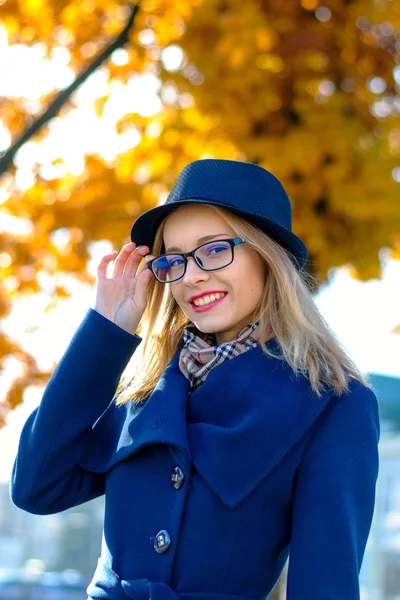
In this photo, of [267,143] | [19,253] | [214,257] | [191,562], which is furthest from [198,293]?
[19,253]

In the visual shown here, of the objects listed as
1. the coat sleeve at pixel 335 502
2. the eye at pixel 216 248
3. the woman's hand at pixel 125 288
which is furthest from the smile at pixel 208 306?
the coat sleeve at pixel 335 502

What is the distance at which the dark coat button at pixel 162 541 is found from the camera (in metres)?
1.84

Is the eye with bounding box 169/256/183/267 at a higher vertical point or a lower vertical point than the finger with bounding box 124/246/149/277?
lower

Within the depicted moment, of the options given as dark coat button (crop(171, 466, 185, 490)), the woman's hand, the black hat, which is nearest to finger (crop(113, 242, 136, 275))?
the woman's hand

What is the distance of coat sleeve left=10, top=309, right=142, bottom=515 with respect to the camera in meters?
2.03

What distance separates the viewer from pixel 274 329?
6.65 ft

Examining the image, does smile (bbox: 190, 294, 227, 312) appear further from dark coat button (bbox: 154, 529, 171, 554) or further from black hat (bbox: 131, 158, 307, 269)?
dark coat button (bbox: 154, 529, 171, 554)

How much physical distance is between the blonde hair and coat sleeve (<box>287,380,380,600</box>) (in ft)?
0.24

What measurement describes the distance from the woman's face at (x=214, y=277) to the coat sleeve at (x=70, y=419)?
0.20 m

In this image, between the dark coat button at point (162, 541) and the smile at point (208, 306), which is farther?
the smile at point (208, 306)

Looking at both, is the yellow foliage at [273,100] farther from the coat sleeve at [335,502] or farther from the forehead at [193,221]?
the coat sleeve at [335,502]

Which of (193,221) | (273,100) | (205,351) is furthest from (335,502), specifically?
(273,100)

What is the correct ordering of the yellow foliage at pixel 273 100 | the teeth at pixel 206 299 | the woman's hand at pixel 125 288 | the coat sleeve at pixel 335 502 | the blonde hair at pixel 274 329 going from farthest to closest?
the yellow foliage at pixel 273 100 < the woman's hand at pixel 125 288 < the teeth at pixel 206 299 < the blonde hair at pixel 274 329 < the coat sleeve at pixel 335 502

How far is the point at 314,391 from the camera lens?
Answer: 188 centimetres
